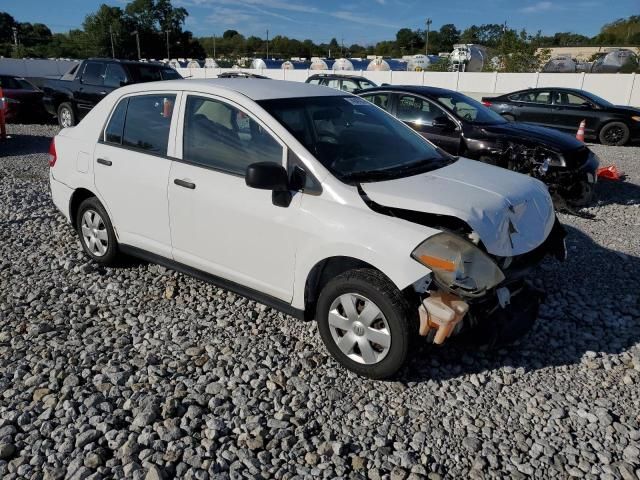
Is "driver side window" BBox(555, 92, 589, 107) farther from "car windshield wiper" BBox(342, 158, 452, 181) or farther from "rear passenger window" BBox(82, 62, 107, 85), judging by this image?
"car windshield wiper" BBox(342, 158, 452, 181)

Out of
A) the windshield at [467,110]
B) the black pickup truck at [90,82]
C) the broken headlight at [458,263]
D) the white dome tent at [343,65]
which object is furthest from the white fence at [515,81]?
the broken headlight at [458,263]

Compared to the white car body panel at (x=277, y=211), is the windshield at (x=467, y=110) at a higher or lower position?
higher

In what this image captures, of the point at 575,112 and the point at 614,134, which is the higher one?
the point at 575,112

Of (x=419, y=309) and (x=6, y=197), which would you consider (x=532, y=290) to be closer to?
(x=419, y=309)

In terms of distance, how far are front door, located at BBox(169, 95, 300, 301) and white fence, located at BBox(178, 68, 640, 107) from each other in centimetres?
2699

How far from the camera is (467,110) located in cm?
830

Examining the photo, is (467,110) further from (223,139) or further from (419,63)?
(419,63)

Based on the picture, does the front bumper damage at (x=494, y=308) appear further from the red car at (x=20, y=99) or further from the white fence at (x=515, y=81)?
the white fence at (x=515, y=81)

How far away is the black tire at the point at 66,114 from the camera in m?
13.0

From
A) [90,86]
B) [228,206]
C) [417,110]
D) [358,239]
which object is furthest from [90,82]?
[358,239]

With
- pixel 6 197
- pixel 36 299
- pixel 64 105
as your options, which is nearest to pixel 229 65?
pixel 64 105

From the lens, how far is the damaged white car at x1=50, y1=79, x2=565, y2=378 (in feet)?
9.93

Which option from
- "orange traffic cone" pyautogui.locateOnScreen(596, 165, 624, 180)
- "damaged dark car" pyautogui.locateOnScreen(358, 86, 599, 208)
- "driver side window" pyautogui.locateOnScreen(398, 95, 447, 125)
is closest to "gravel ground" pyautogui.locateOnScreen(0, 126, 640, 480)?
"damaged dark car" pyautogui.locateOnScreen(358, 86, 599, 208)

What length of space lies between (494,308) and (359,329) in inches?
32.8
